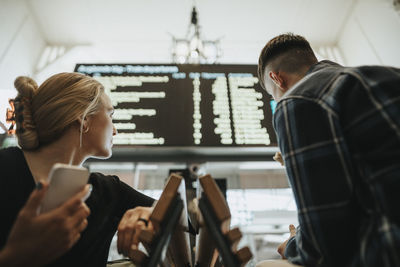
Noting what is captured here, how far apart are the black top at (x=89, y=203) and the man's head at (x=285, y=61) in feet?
3.05

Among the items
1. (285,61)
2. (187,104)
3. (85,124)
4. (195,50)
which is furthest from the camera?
(195,50)

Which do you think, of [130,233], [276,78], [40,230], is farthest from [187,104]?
[40,230]

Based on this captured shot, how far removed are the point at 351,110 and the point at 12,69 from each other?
11.4 feet

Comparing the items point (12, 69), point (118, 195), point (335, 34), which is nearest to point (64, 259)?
point (118, 195)

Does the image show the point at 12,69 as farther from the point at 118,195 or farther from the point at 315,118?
the point at 315,118

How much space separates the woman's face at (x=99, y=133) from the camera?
1088 millimetres

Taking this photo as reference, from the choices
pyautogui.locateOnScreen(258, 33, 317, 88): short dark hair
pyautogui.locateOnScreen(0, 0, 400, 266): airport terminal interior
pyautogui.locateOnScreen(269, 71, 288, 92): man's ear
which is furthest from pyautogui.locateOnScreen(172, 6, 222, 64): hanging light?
pyautogui.locateOnScreen(269, 71, 288, 92): man's ear

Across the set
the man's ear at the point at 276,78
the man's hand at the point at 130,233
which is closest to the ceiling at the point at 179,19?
the man's ear at the point at 276,78

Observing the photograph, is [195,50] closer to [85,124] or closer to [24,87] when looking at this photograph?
[85,124]

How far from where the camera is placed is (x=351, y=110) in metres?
0.67

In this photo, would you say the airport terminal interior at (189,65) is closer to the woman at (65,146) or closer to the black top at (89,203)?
the black top at (89,203)

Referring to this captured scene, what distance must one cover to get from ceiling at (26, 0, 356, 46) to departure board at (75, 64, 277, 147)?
3.76 feet

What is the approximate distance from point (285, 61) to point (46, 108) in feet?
3.76

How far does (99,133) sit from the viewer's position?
1102mm
